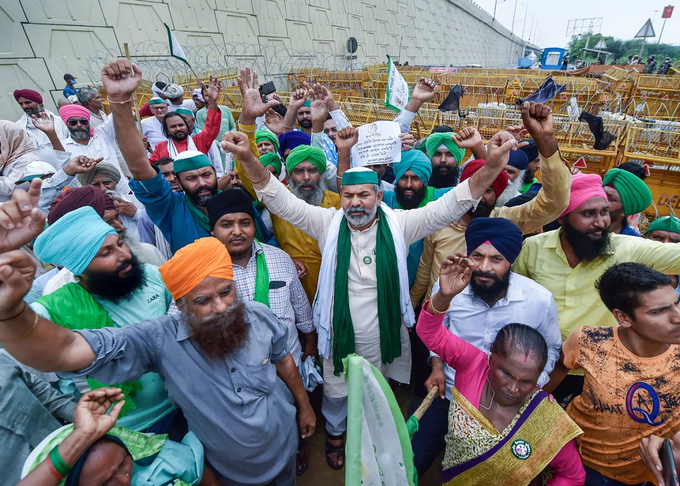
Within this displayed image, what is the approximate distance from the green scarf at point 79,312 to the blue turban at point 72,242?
14 cm

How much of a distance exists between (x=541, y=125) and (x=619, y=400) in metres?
1.64

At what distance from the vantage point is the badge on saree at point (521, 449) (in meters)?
1.60

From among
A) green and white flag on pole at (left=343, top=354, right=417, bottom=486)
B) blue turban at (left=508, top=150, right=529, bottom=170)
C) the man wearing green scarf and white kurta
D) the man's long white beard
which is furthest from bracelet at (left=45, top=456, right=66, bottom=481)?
blue turban at (left=508, top=150, right=529, bottom=170)

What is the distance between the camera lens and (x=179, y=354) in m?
1.69

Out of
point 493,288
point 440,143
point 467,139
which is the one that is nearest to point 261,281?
point 493,288

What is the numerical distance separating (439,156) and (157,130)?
4784mm

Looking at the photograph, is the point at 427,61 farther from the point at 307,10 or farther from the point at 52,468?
the point at 52,468

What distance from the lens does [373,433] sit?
1.44 metres

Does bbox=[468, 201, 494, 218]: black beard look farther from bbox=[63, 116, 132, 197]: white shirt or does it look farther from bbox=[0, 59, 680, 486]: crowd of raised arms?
bbox=[63, 116, 132, 197]: white shirt

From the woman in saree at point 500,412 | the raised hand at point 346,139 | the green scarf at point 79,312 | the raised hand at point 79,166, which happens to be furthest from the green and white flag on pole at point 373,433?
the raised hand at point 79,166

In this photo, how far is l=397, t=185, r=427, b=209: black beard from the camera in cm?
339

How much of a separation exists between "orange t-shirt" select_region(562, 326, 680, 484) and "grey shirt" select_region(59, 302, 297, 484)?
5.61ft

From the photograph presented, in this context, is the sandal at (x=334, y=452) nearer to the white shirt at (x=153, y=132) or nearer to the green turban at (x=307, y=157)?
the green turban at (x=307, y=157)

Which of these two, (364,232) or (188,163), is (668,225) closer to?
(364,232)
